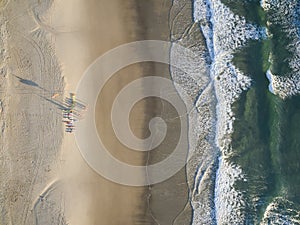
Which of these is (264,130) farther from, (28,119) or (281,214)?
(28,119)

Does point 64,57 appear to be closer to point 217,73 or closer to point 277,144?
point 217,73

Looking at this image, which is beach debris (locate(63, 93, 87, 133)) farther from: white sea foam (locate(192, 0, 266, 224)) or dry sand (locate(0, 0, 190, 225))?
white sea foam (locate(192, 0, 266, 224))

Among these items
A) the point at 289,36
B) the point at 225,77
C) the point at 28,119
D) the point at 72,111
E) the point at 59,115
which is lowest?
the point at 28,119

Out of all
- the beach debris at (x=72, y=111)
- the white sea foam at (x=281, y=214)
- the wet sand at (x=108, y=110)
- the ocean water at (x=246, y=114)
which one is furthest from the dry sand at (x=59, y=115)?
the white sea foam at (x=281, y=214)

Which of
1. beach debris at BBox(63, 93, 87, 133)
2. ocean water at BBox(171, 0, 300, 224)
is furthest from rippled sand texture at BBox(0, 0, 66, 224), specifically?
ocean water at BBox(171, 0, 300, 224)

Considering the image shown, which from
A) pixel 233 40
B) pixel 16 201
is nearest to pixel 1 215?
pixel 16 201

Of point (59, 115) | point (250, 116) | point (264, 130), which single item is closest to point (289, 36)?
point (250, 116)

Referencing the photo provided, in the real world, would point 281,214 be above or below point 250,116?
below
